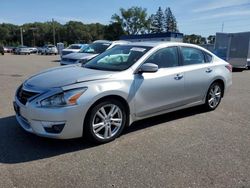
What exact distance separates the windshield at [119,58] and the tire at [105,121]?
717 millimetres

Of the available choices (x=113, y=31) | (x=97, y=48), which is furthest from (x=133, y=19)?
(x=97, y=48)

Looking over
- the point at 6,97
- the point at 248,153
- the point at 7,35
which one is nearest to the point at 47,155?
the point at 248,153

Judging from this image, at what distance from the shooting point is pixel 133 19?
337 feet

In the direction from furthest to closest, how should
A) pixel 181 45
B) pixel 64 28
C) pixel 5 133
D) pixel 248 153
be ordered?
pixel 64 28, pixel 181 45, pixel 5 133, pixel 248 153

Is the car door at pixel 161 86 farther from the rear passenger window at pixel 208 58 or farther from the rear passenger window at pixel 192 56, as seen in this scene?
the rear passenger window at pixel 208 58

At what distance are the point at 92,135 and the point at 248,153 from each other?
2.30 meters

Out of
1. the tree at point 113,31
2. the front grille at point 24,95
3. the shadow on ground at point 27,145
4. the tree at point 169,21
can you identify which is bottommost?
the shadow on ground at point 27,145

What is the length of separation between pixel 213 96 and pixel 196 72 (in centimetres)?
102

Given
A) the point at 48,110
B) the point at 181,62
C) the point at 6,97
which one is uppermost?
the point at 181,62

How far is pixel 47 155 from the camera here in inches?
153

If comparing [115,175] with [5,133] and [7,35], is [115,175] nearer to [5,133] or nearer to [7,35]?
[5,133]

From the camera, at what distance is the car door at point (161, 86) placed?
184 inches

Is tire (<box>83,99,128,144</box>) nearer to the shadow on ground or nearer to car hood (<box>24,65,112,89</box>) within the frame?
the shadow on ground

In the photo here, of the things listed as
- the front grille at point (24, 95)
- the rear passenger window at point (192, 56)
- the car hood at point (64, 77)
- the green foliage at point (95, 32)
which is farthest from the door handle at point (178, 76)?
the green foliage at point (95, 32)
